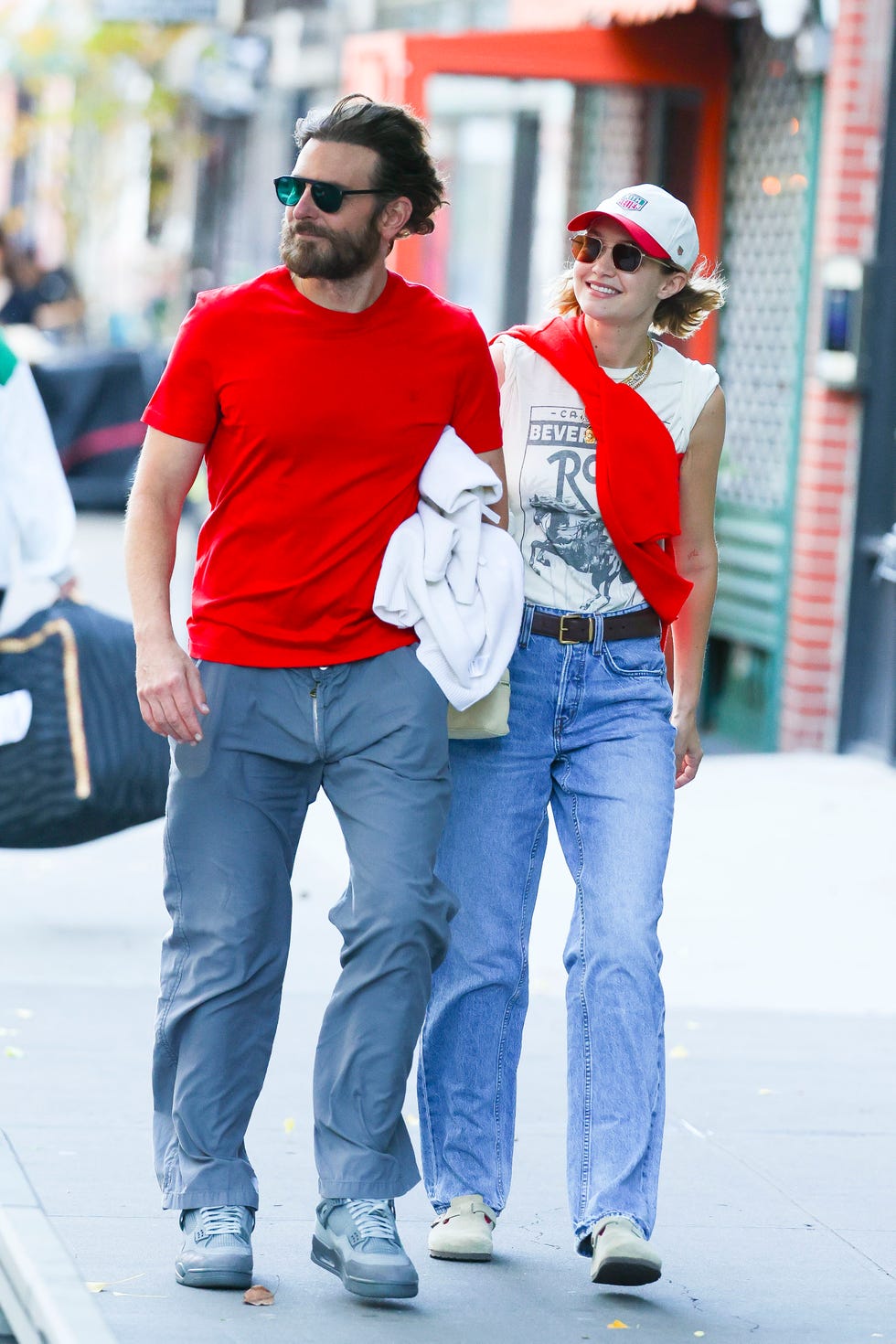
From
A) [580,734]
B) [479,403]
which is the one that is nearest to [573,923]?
[580,734]

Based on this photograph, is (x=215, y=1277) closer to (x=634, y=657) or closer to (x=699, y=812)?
(x=634, y=657)

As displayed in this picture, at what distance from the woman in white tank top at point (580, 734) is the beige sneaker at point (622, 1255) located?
0.08 metres

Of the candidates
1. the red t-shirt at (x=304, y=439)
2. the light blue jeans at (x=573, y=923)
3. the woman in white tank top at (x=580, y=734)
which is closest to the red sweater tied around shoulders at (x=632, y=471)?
the woman in white tank top at (x=580, y=734)

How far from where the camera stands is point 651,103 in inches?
459

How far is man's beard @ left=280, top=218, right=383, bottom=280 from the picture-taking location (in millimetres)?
3906

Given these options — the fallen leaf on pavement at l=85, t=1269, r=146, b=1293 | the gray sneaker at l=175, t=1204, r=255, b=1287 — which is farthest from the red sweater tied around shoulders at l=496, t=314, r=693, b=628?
the fallen leaf on pavement at l=85, t=1269, r=146, b=1293

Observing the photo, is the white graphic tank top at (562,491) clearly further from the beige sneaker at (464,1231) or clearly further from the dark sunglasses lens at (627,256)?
the beige sneaker at (464,1231)

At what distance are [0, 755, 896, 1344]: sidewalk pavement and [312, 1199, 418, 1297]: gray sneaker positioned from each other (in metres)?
0.06

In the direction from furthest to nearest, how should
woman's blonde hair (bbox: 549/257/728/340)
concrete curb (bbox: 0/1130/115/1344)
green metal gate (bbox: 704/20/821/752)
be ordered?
green metal gate (bbox: 704/20/821/752) → woman's blonde hair (bbox: 549/257/728/340) → concrete curb (bbox: 0/1130/115/1344)

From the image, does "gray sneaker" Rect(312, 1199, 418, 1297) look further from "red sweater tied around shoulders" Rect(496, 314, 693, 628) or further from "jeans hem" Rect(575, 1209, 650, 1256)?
"red sweater tied around shoulders" Rect(496, 314, 693, 628)

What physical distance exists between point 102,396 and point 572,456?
13.5 m

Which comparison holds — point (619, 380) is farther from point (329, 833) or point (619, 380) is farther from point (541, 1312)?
point (329, 833)

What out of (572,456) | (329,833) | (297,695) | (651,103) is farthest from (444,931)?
(651,103)

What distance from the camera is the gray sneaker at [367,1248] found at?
3.91m
